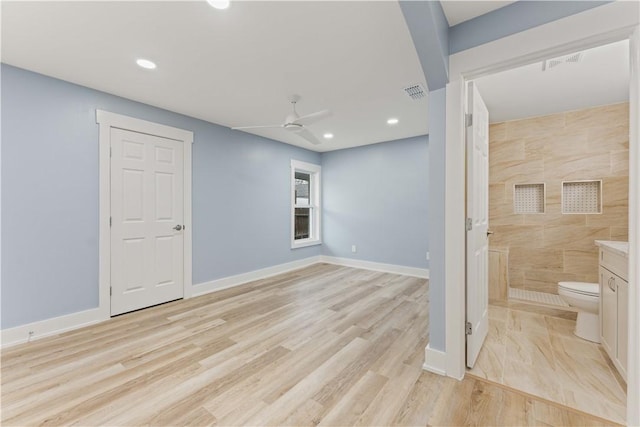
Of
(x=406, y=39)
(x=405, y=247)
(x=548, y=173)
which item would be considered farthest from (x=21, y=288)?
(x=548, y=173)

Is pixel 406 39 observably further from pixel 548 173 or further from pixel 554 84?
pixel 548 173

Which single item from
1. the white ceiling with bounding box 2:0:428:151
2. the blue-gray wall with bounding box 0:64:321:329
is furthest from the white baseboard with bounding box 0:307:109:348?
the white ceiling with bounding box 2:0:428:151

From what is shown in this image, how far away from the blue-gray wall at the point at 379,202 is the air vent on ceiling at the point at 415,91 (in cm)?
177

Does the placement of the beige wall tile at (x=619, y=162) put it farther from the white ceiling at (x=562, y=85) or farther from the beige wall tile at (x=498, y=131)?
the beige wall tile at (x=498, y=131)

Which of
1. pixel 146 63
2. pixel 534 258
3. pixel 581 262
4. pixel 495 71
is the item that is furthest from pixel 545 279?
pixel 146 63

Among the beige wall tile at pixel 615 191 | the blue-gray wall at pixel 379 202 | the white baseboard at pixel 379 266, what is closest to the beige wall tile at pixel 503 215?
the beige wall tile at pixel 615 191

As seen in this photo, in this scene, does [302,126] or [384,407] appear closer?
[384,407]

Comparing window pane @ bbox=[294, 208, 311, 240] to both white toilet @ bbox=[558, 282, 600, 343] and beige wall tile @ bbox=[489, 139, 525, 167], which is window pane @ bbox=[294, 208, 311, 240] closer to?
beige wall tile @ bbox=[489, 139, 525, 167]

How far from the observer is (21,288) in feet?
7.89

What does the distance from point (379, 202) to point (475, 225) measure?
3.09m

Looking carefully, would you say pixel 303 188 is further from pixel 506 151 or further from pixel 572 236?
pixel 572 236

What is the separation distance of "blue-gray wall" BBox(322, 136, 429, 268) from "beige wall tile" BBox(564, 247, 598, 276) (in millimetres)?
1801

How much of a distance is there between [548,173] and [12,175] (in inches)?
235

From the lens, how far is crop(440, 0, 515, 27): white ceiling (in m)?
1.66
